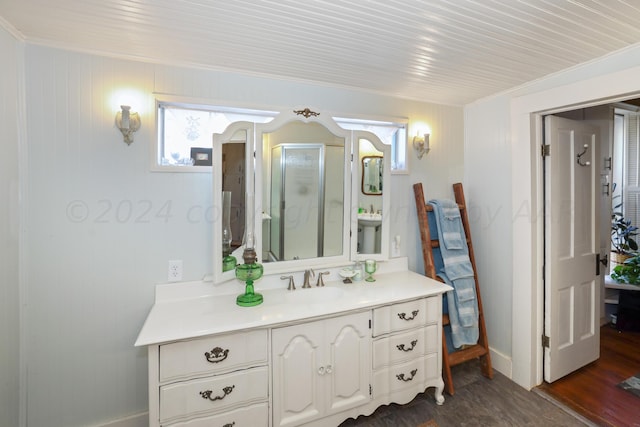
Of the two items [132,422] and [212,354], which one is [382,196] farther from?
[132,422]

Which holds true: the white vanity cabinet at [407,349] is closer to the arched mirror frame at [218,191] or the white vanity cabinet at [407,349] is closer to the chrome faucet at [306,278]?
the chrome faucet at [306,278]

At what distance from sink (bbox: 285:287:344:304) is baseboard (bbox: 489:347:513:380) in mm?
1527

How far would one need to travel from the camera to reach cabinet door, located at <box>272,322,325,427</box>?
4.97 ft

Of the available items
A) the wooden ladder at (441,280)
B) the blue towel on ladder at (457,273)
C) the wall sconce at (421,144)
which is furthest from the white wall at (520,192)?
the wall sconce at (421,144)

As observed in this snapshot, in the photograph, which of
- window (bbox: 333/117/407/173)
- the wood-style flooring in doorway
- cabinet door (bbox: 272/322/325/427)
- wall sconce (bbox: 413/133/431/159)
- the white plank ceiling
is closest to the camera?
the white plank ceiling

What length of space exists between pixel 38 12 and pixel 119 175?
0.77 m

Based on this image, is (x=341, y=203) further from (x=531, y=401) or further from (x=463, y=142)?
(x=531, y=401)

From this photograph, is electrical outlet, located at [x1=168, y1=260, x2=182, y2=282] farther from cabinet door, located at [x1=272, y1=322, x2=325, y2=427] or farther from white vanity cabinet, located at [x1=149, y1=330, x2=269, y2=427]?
cabinet door, located at [x1=272, y1=322, x2=325, y2=427]

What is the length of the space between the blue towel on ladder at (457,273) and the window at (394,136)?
409 mm

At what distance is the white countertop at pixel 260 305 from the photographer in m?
1.39

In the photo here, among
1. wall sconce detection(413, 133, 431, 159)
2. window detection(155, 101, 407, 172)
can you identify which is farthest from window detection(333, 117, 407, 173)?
window detection(155, 101, 407, 172)

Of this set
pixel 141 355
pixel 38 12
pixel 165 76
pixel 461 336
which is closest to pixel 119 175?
pixel 165 76

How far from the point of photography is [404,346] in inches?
72.4

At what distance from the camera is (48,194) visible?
1555 mm
